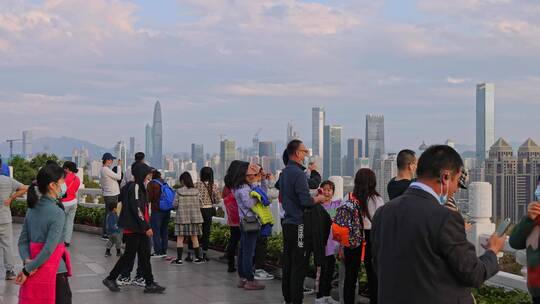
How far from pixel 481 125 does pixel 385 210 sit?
28.4 metres

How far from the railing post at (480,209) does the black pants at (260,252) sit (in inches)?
124

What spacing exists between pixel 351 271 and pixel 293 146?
1567 millimetres

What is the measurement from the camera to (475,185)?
8.56 m

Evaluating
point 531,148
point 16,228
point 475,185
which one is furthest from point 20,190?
point 531,148

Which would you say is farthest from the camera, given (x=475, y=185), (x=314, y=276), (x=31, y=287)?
(x=314, y=276)

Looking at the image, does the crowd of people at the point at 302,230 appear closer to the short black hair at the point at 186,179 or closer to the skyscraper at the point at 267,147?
the short black hair at the point at 186,179

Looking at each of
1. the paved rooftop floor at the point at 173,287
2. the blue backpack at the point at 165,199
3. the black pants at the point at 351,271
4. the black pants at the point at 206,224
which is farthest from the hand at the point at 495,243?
the blue backpack at the point at 165,199

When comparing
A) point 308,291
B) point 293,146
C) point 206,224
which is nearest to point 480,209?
point 293,146

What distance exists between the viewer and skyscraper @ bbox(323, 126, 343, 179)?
1647 inches

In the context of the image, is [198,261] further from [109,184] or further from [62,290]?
[62,290]

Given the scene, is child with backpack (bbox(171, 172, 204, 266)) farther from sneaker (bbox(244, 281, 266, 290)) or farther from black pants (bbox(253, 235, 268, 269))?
sneaker (bbox(244, 281, 266, 290))

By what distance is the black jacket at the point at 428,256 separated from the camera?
3.60 metres

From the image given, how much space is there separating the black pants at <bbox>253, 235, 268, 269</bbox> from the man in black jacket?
21.7 ft

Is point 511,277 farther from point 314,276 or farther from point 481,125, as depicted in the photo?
point 481,125
